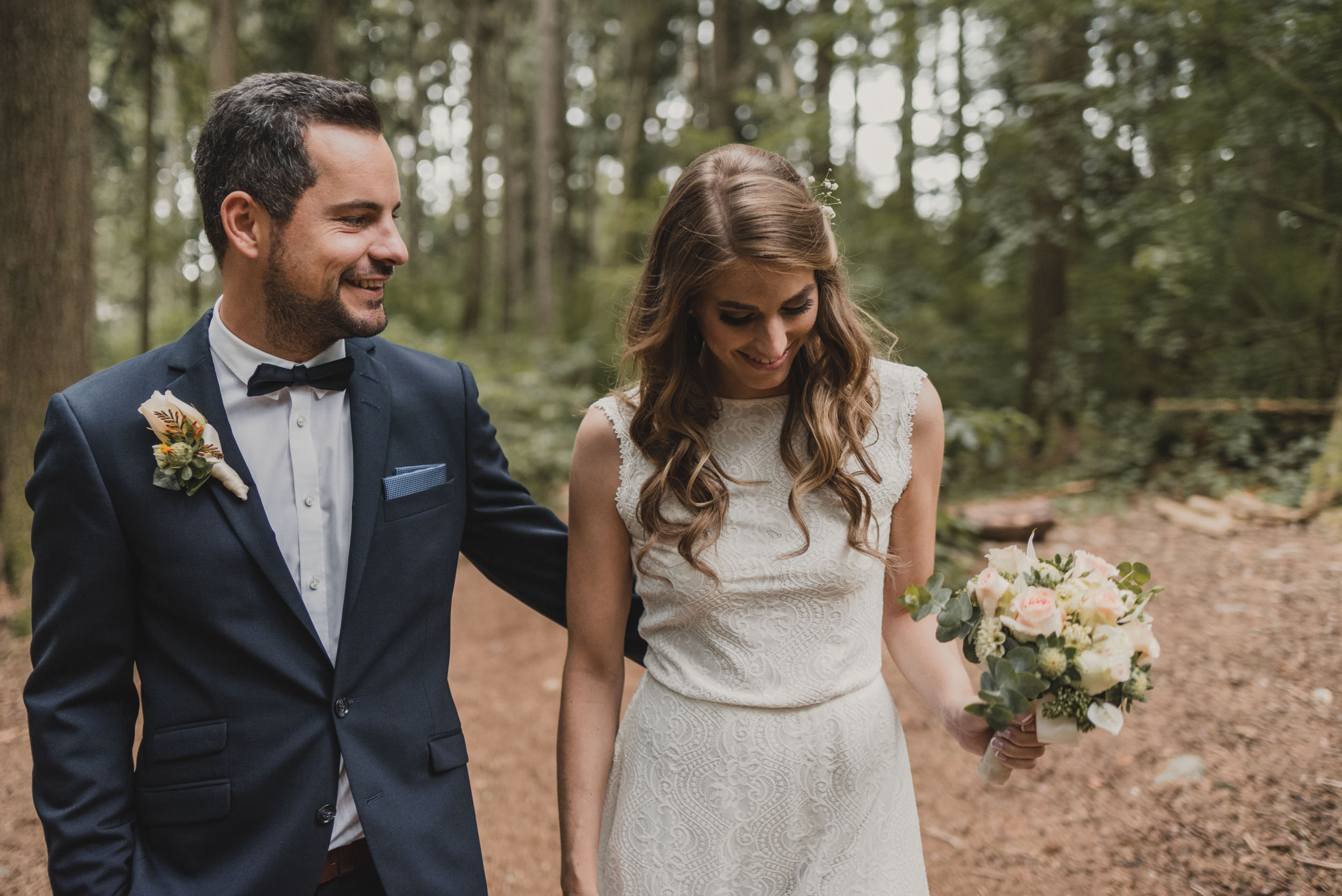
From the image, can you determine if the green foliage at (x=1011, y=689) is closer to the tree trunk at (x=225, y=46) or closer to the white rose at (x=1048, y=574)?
the white rose at (x=1048, y=574)

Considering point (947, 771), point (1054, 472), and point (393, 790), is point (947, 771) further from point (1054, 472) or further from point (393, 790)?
point (1054, 472)

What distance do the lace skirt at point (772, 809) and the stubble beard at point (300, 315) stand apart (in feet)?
3.62

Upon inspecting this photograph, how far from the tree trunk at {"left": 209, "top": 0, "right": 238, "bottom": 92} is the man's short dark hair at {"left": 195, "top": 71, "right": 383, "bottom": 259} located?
8.65 metres

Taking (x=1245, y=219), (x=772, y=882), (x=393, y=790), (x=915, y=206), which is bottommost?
(x=772, y=882)

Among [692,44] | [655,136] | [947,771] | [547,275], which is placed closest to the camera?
[947,771]

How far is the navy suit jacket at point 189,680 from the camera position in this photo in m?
1.77

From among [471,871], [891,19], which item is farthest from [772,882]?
[891,19]

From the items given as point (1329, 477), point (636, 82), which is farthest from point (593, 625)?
point (636, 82)

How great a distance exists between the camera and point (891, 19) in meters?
13.4

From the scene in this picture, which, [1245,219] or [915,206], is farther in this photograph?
[915,206]

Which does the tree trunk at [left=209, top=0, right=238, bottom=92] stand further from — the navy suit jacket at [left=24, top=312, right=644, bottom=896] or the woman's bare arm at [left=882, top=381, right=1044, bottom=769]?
the woman's bare arm at [left=882, top=381, right=1044, bottom=769]

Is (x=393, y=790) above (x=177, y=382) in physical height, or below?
below

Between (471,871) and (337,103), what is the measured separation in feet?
5.56

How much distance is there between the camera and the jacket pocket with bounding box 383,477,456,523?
1982 mm
